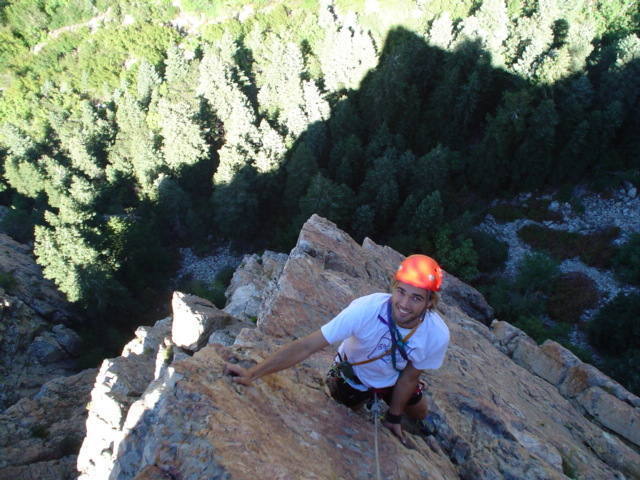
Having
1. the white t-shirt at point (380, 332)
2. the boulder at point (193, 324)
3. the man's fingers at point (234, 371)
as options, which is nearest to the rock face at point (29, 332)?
the boulder at point (193, 324)

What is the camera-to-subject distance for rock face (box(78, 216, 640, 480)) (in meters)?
5.30

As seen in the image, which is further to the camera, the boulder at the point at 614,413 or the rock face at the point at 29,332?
the rock face at the point at 29,332

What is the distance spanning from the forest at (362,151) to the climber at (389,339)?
2483cm

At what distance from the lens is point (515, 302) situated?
95.0 feet

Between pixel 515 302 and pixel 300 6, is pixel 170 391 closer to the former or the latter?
pixel 515 302

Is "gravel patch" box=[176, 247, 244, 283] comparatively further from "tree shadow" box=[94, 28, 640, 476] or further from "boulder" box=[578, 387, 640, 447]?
"boulder" box=[578, 387, 640, 447]

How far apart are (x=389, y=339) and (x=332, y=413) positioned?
77.5 inches

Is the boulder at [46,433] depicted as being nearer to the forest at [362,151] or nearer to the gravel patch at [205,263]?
the forest at [362,151]

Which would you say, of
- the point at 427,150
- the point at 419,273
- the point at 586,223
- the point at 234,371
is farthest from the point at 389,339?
the point at 427,150

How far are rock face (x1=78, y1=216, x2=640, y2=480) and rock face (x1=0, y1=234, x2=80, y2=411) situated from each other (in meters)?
11.5

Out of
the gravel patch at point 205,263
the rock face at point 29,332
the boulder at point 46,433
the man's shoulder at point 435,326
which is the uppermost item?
the man's shoulder at point 435,326

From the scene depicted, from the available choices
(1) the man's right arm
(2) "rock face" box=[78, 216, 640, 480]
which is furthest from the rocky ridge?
(1) the man's right arm

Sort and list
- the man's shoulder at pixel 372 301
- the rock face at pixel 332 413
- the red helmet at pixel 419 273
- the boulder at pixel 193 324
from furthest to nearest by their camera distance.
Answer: the boulder at pixel 193 324 < the man's shoulder at pixel 372 301 < the rock face at pixel 332 413 < the red helmet at pixel 419 273

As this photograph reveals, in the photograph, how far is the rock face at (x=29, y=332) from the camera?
75.6 feet
